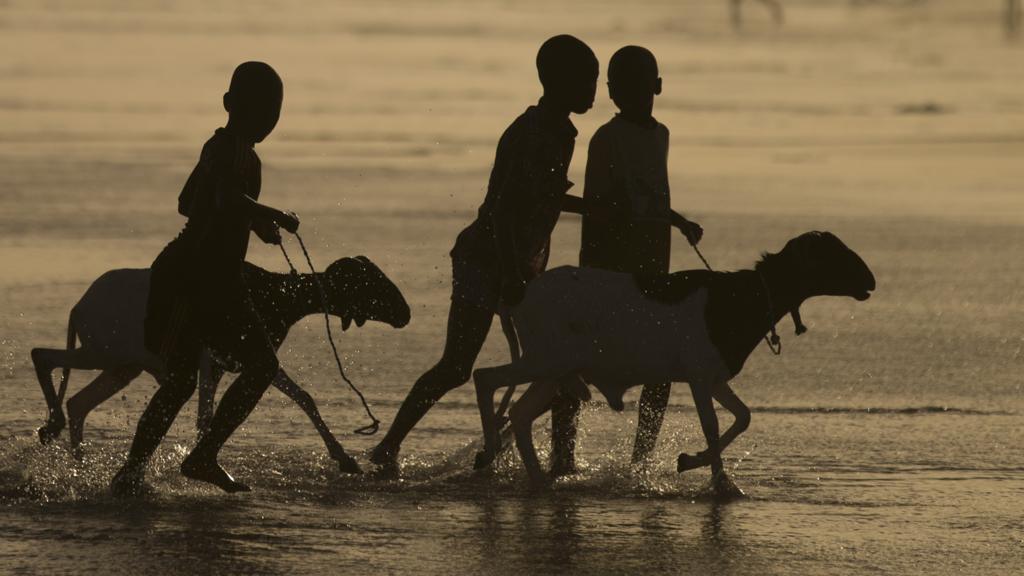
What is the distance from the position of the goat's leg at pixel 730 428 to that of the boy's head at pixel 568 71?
1.20 m

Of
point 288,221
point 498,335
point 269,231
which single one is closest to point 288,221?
point 288,221

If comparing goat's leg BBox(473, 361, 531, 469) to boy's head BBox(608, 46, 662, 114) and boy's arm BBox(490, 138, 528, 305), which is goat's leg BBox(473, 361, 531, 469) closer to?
boy's arm BBox(490, 138, 528, 305)

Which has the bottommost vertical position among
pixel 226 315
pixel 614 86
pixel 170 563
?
pixel 170 563

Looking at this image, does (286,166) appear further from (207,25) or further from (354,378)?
(207,25)

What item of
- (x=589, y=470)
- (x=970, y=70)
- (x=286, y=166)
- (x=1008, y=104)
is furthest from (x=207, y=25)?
(x=589, y=470)

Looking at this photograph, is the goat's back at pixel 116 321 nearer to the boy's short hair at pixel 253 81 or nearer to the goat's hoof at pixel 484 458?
the boy's short hair at pixel 253 81

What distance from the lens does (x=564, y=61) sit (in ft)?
30.4

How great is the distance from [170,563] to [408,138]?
15.4 m

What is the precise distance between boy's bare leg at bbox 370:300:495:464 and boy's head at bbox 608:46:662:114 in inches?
40.0

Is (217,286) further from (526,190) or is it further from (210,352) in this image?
(526,190)

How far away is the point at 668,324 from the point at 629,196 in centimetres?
70

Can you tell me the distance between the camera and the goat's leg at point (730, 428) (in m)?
9.15

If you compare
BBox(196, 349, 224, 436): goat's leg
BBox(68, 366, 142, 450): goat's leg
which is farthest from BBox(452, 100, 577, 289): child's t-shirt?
BBox(68, 366, 142, 450): goat's leg

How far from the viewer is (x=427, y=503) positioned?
29.5ft
